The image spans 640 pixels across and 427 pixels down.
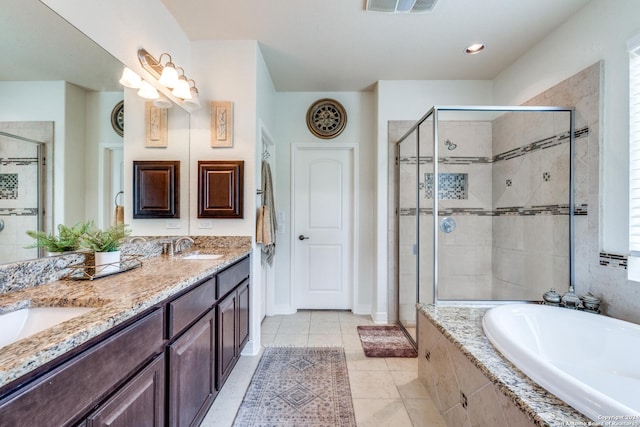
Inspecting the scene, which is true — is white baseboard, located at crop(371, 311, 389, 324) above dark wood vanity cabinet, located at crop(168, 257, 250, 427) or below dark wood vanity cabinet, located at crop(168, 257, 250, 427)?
below

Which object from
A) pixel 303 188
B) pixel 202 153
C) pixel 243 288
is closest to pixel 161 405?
pixel 243 288

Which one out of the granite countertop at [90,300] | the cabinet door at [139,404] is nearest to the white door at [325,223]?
the granite countertop at [90,300]

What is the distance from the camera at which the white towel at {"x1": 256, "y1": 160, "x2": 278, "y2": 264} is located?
233 centimetres

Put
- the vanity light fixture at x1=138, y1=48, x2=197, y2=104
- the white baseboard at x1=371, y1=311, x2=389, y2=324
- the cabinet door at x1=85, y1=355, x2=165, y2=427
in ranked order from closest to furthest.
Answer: the cabinet door at x1=85, y1=355, x2=165, y2=427, the vanity light fixture at x1=138, y1=48, x2=197, y2=104, the white baseboard at x1=371, y1=311, x2=389, y2=324

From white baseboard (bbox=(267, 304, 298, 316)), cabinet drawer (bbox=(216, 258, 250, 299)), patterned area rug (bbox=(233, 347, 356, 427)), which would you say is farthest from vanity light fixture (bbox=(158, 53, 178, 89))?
white baseboard (bbox=(267, 304, 298, 316))

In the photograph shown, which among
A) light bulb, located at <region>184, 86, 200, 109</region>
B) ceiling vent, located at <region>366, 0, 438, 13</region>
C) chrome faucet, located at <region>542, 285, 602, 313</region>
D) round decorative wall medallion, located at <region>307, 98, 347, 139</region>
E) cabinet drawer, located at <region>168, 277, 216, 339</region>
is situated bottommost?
chrome faucet, located at <region>542, 285, 602, 313</region>

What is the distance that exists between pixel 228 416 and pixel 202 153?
186cm

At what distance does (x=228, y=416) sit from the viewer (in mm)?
1589

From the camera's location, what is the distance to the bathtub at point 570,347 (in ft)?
3.61

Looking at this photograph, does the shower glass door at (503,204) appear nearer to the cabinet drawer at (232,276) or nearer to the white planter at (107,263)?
the cabinet drawer at (232,276)

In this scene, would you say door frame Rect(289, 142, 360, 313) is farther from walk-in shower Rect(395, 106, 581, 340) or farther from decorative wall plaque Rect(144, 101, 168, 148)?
decorative wall plaque Rect(144, 101, 168, 148)

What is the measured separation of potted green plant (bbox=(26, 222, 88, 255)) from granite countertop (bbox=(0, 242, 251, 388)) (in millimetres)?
163

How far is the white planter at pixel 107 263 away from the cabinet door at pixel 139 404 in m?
0.54

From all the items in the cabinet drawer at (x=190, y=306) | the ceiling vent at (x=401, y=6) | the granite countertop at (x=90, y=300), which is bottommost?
the cabinet drawer at (x=190, y=306)
